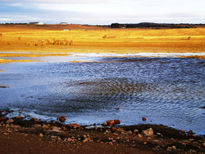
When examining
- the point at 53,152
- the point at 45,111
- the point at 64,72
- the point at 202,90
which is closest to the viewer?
the point at 53,152

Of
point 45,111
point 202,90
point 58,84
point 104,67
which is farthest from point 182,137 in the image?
point 104,67

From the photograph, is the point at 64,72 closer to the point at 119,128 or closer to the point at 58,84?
the point at 58,84

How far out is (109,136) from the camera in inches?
226

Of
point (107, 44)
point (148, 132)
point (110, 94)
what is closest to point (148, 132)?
point (148, 132)

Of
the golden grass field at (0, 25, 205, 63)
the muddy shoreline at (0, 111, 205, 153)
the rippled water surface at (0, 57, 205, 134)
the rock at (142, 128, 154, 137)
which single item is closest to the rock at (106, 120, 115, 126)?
the muddy shoreline at (0, 111, 205, 153)

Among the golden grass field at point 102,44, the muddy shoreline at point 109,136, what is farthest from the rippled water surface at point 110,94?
the golden grass field at point 102,44

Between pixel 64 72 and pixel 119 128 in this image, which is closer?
pixel 119 128

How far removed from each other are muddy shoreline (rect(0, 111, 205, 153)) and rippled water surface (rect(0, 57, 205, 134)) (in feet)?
1.59

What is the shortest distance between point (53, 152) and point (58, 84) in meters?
6.80

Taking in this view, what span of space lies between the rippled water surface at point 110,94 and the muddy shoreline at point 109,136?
49 cm

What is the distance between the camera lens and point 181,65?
17438 mm

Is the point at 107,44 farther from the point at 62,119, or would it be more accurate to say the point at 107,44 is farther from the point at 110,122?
the point at 110,122

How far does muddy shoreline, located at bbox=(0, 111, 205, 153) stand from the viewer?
514 cm

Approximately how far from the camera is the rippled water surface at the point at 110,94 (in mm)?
7395
